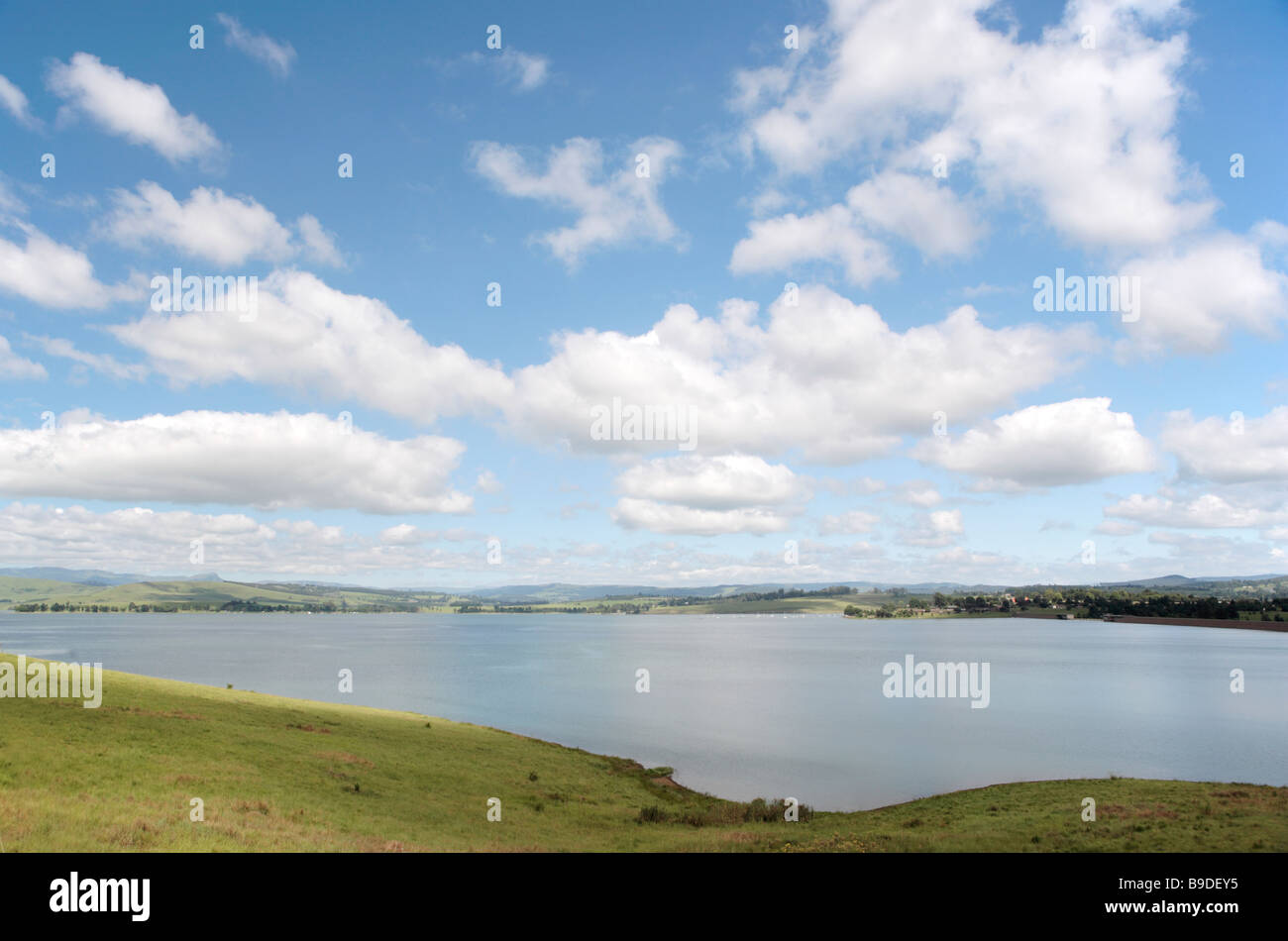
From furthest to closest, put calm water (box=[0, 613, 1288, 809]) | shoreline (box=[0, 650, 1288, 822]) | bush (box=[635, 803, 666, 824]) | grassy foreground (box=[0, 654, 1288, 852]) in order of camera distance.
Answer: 1. calm water (box=[0, 613, 1288, 809])
2. shoreline (box=[0, 650, 1288, 822])
3. bush (box=[635, 803, 666, 824])
4. grassy foreground (box=[0, 654, 1288, 852])

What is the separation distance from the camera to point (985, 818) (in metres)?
32.8

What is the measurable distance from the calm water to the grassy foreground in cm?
1142

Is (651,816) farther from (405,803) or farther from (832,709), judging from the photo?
(832,709)

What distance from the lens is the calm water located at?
179ft

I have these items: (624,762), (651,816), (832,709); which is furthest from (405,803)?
(832,709)

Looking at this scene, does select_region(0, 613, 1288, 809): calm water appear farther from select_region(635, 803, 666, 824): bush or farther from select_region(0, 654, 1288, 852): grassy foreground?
select_region(635, 803, 666, 824): bush

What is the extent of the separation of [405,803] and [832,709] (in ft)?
220

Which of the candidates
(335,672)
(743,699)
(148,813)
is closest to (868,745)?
(743,699)

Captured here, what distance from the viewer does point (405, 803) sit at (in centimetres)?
3228

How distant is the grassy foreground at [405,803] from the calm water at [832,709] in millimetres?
11419

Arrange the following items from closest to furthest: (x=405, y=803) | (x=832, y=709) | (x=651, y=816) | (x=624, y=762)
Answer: (x=405, y=803), (x=651, y=816), (x=624, y=762), (x=832, y=709)

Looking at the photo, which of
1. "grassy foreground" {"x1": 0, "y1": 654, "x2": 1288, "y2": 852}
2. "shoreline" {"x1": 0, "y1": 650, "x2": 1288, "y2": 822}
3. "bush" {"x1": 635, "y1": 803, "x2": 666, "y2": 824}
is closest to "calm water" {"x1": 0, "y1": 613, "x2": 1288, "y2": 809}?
"shoreline" {"x1": 0, "y1": 650, "x2": 1288, "y2": 822}

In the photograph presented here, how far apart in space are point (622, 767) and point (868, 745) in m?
26.1

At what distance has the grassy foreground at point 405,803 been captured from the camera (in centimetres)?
2194
